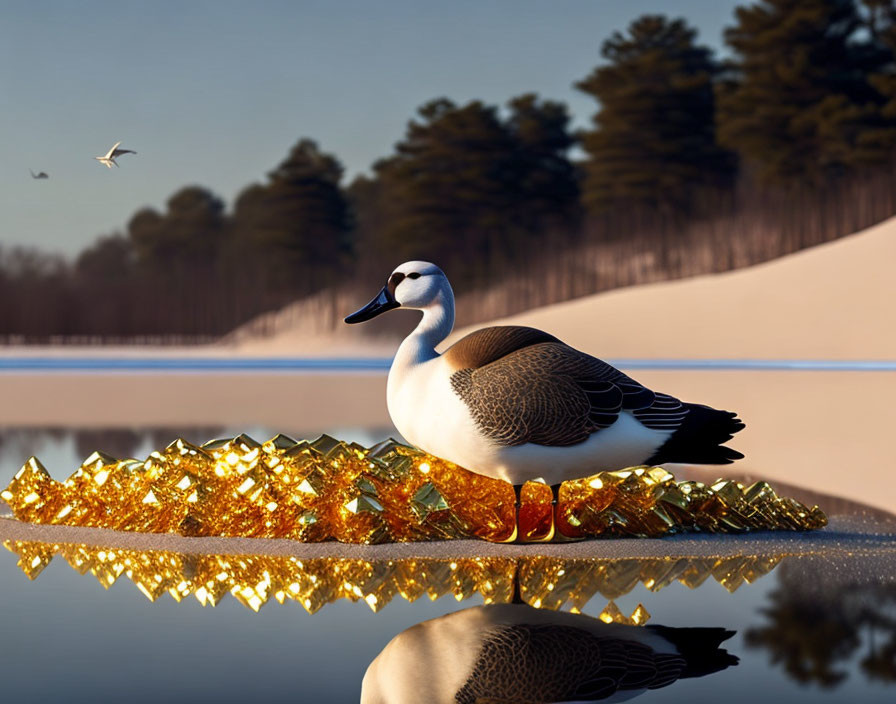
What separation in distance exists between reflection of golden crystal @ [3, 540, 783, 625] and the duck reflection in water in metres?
0.25

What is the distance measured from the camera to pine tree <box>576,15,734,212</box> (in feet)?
116

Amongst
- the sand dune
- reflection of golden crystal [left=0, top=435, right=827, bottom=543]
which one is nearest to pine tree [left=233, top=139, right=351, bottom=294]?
the sand dune

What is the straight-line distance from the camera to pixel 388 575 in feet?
13.9

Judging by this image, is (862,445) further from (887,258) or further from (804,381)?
(887,258)

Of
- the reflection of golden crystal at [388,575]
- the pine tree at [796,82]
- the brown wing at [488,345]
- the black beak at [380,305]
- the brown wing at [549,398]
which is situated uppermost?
the pine tree at [796,82]

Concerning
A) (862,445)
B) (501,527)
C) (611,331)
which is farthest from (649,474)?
(611,331)

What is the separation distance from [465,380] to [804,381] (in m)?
12.9

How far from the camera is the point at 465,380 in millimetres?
4672

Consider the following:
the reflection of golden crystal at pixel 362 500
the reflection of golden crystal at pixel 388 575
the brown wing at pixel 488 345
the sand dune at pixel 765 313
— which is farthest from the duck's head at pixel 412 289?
the sand dune at pixel 765 313

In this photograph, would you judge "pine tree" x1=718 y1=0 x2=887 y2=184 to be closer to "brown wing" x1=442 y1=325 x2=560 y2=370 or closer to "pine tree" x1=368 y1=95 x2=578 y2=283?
"pine tree" x1=368 y1=95 x2=578 y2=283

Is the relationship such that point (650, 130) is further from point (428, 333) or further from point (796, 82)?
point (428, 333)

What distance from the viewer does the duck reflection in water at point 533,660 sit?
107 inches

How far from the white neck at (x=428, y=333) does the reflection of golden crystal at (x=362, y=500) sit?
560 millimetres

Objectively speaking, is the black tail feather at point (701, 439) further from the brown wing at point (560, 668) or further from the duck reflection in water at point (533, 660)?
the brown wing at point (560, 668)
